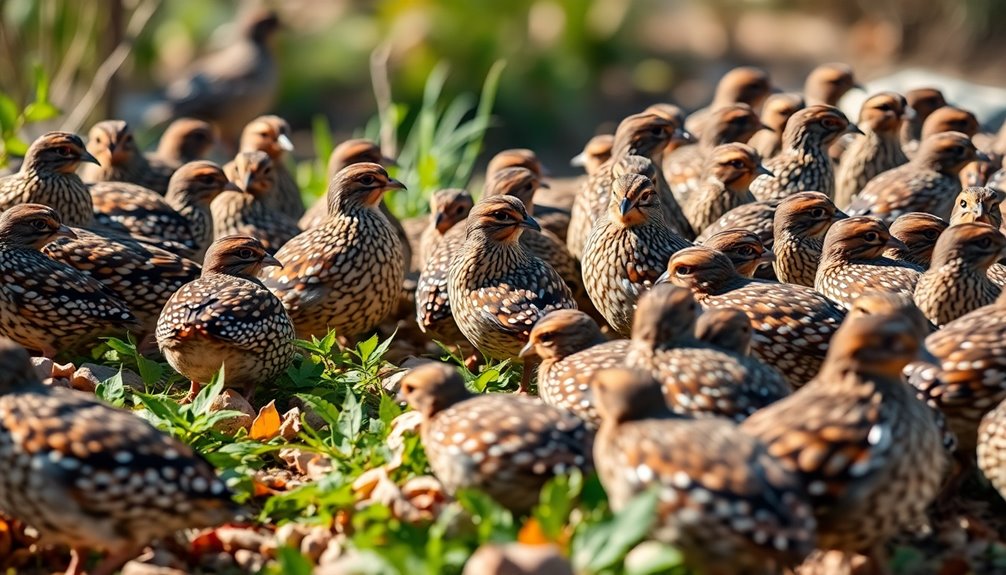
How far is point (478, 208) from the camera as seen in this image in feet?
24.3

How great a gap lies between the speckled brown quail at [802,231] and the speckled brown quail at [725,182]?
24.7 inches

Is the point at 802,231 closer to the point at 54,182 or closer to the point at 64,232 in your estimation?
the point at 64,232

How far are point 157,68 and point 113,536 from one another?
15.6 metres

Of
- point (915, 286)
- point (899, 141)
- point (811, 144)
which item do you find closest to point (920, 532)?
point (915, 286)

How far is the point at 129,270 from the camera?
7336 mm

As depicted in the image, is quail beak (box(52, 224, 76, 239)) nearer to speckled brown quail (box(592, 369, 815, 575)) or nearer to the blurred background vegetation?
speckled brown quail (box(592, 369, 815, 575))

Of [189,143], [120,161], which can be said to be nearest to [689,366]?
[120,161]

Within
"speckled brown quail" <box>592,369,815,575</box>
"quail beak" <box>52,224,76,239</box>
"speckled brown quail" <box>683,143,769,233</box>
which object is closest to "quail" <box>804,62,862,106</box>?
"speckled brown quail" <box>683,143,769,233</box>

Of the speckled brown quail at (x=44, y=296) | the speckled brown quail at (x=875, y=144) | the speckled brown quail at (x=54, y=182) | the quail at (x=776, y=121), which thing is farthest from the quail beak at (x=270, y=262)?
the speckled brown quail at (x=875, y=144)

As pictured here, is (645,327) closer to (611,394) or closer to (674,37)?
(611,394)

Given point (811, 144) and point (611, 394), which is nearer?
point (611, 394)

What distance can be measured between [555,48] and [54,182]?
1101cm

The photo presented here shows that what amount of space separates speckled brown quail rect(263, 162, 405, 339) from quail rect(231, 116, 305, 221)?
149 cm

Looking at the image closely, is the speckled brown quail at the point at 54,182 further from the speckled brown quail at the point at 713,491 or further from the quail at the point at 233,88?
the quail at the point at 233,88
